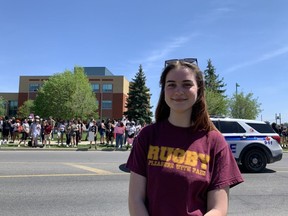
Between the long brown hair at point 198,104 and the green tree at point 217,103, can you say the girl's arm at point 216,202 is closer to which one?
the long brown hair at point 198,104

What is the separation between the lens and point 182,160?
6.89 feet

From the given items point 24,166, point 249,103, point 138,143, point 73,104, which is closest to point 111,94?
point 73,104

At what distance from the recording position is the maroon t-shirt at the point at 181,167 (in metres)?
2.03

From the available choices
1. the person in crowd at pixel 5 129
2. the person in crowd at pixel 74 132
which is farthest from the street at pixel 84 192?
the person in crowd at pixel 5 129

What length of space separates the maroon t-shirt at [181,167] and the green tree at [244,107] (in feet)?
189

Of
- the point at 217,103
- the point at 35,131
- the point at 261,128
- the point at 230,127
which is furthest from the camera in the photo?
the point at 217,103

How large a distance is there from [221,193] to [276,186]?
7618 millimetres

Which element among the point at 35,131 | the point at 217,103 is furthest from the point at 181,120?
the point at 217,103

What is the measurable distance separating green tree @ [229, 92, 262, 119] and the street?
158ft

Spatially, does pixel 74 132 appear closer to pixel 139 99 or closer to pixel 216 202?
pixel 216 202

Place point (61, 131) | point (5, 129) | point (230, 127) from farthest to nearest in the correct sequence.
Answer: point (61, 131)
point (5, 129)
point (230, 127)

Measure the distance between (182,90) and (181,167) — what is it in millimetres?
499

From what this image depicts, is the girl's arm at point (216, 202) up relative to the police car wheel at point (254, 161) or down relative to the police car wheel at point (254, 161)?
up

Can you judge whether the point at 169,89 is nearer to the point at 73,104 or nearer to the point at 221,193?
the point at 221,193
